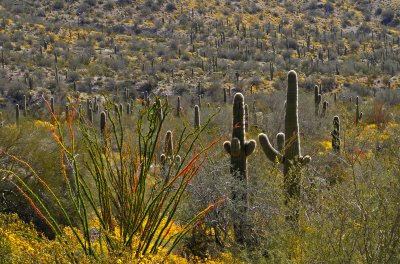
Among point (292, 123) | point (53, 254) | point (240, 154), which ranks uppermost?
point (53, 254)

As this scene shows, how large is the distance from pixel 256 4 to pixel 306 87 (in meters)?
29.0

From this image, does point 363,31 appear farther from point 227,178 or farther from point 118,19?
point 227,178

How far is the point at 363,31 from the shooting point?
69.2 meters

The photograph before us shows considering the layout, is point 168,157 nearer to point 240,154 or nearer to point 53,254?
point 240,154

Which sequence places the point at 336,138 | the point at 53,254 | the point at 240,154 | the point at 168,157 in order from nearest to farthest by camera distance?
the point at 53,254, the point at 168,157, the point at 240,154, the point at 336,138

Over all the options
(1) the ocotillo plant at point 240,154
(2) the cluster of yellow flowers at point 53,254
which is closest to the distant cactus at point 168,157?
(2) the cluster of yellow flowers at point 53,254

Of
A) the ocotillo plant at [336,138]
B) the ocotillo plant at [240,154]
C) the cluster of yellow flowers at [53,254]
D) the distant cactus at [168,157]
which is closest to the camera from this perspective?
the cluster of yellow flowers at [53,254]

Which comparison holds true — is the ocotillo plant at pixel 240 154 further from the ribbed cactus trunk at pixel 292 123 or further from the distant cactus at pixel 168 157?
the distant cactus at pixel 168 157

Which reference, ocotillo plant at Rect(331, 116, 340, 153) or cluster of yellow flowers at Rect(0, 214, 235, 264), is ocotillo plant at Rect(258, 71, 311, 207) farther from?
cluster of yellow flowers at Rect(0, 214, 235, 264)

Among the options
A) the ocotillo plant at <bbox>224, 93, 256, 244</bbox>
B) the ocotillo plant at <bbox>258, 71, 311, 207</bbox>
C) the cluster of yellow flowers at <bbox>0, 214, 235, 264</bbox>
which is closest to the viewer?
the cluster of yellow flowers at <bbox>0, 214, 235, 264</bbox>

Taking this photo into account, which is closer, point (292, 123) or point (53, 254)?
point (53, 254)

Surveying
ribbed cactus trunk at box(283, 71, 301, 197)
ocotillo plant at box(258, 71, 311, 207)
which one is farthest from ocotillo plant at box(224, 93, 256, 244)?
ribbed cactus trunk at box(283, 71, 301, 197)

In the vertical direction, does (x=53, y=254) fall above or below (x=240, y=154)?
above

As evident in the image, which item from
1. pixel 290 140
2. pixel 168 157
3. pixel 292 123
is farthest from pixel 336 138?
pixel 168 157
